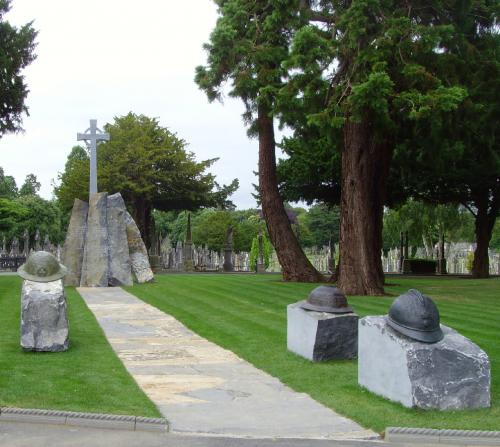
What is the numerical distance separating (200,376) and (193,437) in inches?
111

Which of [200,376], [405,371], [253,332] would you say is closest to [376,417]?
[405,371]

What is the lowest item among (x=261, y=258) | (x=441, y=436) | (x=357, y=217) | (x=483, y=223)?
(x=441, y=436)

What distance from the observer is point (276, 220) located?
28.2m

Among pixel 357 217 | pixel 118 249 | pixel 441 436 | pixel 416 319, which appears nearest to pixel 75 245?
pixel 118 249

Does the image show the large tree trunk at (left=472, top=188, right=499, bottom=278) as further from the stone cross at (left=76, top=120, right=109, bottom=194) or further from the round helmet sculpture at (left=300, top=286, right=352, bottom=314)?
the round helmet sculpture at (left=300, top=286, right=352, bottom=314)

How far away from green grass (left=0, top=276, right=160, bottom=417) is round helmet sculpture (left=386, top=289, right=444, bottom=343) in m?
2.76

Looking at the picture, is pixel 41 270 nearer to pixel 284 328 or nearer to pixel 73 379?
pixel 73 379

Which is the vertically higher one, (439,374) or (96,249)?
(96,249)

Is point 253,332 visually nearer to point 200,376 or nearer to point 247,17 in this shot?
point 200,376

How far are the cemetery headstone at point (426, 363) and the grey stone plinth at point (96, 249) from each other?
55.0 feet

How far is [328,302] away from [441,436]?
407 cm

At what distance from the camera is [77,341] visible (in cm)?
1181

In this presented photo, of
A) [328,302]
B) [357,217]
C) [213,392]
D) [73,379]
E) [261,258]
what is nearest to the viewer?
[213,392]

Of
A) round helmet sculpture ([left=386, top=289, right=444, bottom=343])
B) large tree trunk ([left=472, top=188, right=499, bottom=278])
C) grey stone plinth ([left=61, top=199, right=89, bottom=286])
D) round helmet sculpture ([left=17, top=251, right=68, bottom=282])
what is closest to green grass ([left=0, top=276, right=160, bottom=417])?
round helmet sculpture ([left=17, top=251, right=68, bottom=282])
